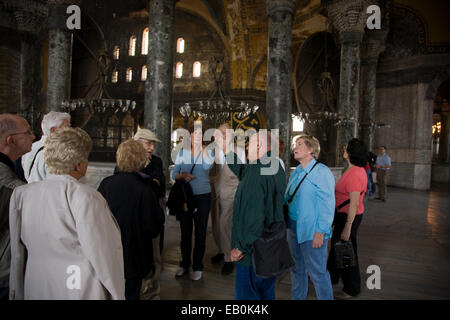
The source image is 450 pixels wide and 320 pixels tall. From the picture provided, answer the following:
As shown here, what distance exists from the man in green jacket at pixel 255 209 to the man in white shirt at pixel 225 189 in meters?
1.24

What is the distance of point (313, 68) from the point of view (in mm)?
17219

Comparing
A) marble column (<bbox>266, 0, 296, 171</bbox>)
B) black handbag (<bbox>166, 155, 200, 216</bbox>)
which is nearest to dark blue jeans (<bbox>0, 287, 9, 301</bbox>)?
black handbag (<bbox>166, 155, 200, 216</bbox>)

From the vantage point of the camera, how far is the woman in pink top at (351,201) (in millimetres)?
2977

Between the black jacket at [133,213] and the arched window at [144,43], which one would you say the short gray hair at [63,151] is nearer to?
the black jacket at [133,213]

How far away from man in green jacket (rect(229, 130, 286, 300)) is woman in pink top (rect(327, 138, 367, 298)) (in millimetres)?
964

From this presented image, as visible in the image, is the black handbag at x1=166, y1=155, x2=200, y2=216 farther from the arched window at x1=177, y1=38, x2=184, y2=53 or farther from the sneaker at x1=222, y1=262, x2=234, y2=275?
Result: the arched window at x1=177, y1=38, x2=184, y2=53

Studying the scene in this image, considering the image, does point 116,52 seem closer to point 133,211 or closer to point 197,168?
point 197,168

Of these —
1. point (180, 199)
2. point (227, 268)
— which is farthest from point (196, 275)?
point (180, 199)

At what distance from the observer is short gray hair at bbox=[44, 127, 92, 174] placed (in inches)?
58.7

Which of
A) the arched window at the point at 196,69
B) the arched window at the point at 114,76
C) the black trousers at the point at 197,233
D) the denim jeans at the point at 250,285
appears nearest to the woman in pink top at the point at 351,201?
the denim jeans at the point at 250,285

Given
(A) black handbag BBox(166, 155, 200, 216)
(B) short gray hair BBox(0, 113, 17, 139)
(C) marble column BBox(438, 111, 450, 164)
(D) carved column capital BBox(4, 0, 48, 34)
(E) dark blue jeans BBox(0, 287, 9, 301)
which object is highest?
(D) carved column capital BBox(4, 0, 48, 34)

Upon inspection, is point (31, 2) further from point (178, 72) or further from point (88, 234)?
point (88, 234)

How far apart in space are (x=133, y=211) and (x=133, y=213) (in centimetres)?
1
